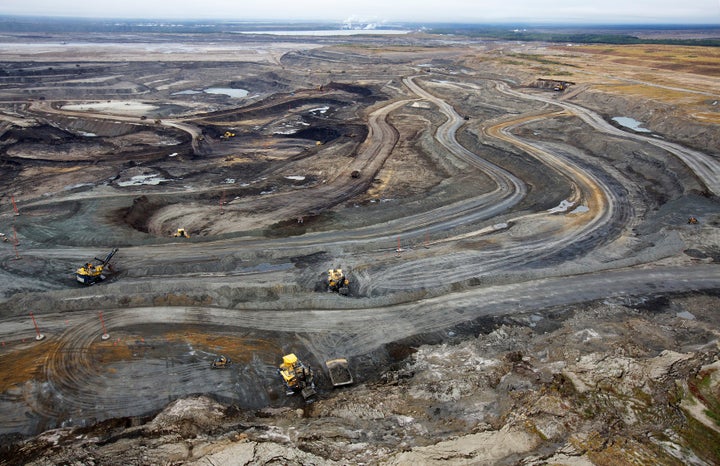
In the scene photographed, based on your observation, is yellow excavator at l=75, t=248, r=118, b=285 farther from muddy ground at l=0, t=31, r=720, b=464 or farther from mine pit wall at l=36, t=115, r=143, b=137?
mine pit wall at l=36, t=115, r=143, b=137

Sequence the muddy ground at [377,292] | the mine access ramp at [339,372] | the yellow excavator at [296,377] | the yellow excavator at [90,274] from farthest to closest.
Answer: the yellow excavator at [90,274]
the mine access ramp at [339,372]
the yellow excavator at [296,377]
the muddy ground at [377,292]

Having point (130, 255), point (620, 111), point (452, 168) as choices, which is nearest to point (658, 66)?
point (620, 111)

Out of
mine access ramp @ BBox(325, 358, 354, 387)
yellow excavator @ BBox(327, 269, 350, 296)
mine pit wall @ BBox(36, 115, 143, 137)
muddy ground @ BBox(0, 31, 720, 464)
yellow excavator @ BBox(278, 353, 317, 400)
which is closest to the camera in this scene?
muddy ground @ BBox(0, 31, 720, 464)

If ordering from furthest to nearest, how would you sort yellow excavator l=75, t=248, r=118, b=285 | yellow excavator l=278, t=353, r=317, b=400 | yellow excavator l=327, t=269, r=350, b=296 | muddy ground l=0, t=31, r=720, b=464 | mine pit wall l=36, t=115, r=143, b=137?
mine pit wall l=36, t=115, r=143, b=137 → yellow excavator l=75, t=248, r=118, b=285 → yellow excavator l=327, t=269, r=350, b=296 → yellow excavator l=278, t=353, r=317, b=400 → muddy ground l=0, t=31, r=720, b=464

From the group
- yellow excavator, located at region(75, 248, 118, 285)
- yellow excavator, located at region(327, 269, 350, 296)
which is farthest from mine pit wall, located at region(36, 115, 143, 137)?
yellow excavator, located at region(327, 269, 350, 296)

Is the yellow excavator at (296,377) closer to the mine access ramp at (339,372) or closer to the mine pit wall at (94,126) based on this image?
the mine access ramp at (339,372)

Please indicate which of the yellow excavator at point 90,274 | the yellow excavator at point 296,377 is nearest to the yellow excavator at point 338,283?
the yellow excavator at point 296,377
